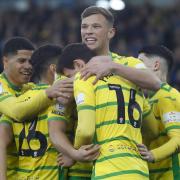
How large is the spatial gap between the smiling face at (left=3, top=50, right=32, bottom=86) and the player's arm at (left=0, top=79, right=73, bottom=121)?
17.6 inches

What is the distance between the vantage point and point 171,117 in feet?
23.7

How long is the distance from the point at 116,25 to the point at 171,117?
38.0 feet

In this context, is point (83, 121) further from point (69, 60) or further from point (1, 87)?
point (1, 87)

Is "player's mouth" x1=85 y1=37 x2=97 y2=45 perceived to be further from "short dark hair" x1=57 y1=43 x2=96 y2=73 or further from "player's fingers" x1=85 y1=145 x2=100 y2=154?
"player's fingers" x1=85 y1=145 x2=100 y2=154

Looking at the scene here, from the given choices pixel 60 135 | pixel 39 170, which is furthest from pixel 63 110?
pixel 39 170

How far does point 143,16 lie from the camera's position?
20.1m

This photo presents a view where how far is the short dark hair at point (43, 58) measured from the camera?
754 centimetres

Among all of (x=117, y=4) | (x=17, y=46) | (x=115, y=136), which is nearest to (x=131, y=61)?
(x=115, y=136)

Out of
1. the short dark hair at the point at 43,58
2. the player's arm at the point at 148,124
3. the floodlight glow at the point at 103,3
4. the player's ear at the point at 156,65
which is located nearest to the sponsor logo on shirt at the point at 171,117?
the player's arm at the point at 148,124

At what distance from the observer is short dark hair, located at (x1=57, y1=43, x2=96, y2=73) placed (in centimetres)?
689

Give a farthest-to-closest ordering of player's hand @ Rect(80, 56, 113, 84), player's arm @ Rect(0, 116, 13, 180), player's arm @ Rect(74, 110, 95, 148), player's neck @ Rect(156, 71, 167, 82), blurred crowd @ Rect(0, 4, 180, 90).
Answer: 1. blurred crowd @ Rect(0, 4, 180, 90)
2. player's neck @ Rect(156, 71, 167, 82)
3. player's arm @ Rect(0, 116, 13, 180)
4. player's hand @ Rect(80, 56, 113, 84)
5. player's arm @ Rect(74, 110, 95, 148)

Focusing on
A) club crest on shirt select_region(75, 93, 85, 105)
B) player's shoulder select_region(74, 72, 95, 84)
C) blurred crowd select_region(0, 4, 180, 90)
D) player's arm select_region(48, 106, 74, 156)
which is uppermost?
blurred crowd select_region(0, 4, 180, 90)

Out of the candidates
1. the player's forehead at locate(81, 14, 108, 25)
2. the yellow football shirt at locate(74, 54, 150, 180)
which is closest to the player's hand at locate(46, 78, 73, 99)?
the yellow football shirt at locate(74, 54, 150, 180)

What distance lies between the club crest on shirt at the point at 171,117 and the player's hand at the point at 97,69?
33.0 inches
